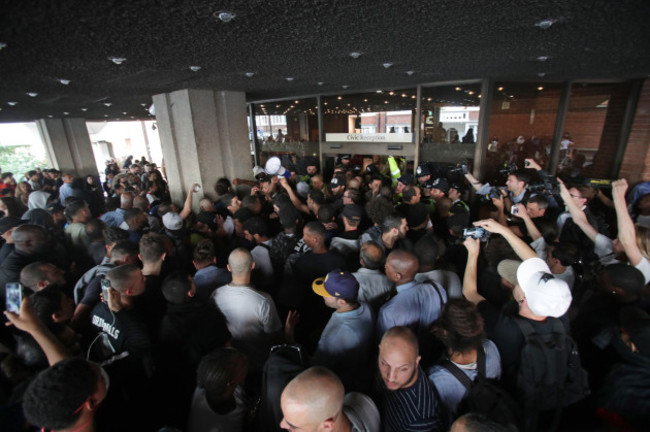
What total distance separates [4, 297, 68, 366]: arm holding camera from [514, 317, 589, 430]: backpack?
273 centimetres

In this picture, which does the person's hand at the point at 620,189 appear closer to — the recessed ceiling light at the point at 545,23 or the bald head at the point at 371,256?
the recessed ceiling light at the point at 545,23

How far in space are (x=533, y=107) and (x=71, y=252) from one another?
8210 mm

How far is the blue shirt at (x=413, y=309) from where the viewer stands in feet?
6.93

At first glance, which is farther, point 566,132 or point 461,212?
point 566,132

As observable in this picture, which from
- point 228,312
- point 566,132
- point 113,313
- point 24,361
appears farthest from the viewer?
point 566,132

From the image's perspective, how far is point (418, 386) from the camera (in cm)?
159

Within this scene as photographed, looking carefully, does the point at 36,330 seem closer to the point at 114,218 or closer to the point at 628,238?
the point at 114,218

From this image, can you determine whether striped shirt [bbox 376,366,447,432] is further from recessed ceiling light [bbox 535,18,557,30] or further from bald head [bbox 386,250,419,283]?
recessed ceiling light [bbox 535,18,557,30]

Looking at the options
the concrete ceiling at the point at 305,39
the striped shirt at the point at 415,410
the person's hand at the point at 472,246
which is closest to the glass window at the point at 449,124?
the concrete ceiling at the point at 305,39

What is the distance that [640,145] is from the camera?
207 inches

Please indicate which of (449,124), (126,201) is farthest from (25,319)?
(449,124)

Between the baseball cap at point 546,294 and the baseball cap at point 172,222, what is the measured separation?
139 inches

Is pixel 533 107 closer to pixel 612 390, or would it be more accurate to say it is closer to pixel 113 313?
pixel 612 390

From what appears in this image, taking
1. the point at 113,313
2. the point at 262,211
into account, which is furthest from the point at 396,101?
the point at 113,313
